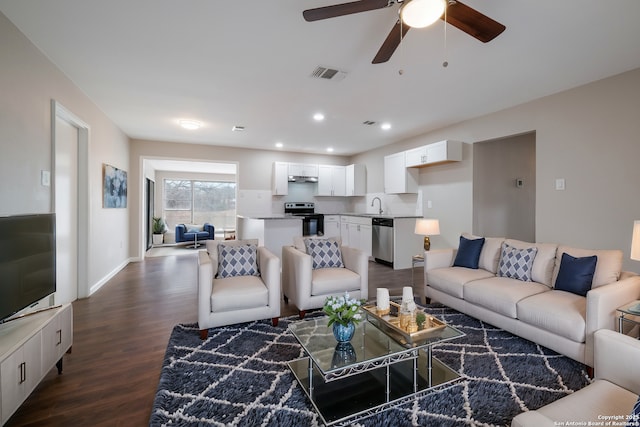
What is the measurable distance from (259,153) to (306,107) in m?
3.16

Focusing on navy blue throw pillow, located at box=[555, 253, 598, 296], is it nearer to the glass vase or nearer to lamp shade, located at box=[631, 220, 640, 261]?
lamp shade, located at box=[631, 220, 640, 261]

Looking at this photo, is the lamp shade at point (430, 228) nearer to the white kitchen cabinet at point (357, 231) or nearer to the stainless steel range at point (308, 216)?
the white kitchen cabinet at point (357, 231)

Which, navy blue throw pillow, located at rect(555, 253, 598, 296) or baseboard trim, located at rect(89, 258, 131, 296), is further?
baseboard trim, located at rect(89, 258, 131, 296)

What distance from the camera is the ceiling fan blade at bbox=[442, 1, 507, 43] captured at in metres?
1.62

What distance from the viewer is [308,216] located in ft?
22.8

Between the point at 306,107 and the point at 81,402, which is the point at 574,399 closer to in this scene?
the point at 81,402

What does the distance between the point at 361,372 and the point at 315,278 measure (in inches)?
55.7

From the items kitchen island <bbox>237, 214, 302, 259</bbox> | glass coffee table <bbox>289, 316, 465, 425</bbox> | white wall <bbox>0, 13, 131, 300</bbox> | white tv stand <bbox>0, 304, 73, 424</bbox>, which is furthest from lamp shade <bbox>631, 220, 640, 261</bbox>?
white wall <bbox>0, 13, 131, 300</bbox>

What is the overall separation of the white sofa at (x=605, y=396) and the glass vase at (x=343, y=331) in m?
0.98

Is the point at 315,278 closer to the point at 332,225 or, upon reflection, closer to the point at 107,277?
the point at 107,277

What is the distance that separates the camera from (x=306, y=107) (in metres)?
4.11

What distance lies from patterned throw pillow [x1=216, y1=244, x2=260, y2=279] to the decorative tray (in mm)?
1418

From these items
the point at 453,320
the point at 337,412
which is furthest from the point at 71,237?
the point at 453,320

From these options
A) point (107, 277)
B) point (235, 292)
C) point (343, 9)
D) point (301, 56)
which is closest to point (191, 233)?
point (107, 277)
